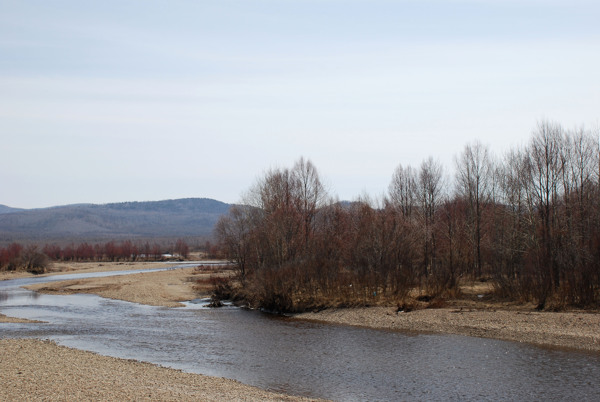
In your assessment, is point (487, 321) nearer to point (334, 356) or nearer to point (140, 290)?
point (334, 356)

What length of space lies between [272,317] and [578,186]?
28637 mm

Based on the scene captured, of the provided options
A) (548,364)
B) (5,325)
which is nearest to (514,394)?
(548,364)

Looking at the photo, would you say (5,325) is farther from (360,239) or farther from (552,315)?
(552,315)

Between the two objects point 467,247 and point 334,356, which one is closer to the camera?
point 334,356

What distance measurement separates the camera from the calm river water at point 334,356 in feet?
64.5

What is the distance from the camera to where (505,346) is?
26.7 m

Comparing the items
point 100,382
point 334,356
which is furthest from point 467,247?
point 100,382

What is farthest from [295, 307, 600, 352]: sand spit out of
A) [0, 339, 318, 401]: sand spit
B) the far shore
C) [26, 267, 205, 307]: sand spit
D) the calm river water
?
[26, 267, 205, 307]: sand spit

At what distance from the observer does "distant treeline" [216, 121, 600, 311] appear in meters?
36.6

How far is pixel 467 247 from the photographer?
57531 mm

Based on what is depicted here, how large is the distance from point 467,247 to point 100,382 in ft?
153

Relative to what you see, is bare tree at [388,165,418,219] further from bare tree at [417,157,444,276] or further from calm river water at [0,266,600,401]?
calm river water at [0,266,600,401]

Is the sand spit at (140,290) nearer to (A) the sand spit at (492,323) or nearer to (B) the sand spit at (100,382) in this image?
(A) the sand spit at (492,323)

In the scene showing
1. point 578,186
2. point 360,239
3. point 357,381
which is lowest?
point 357,381
